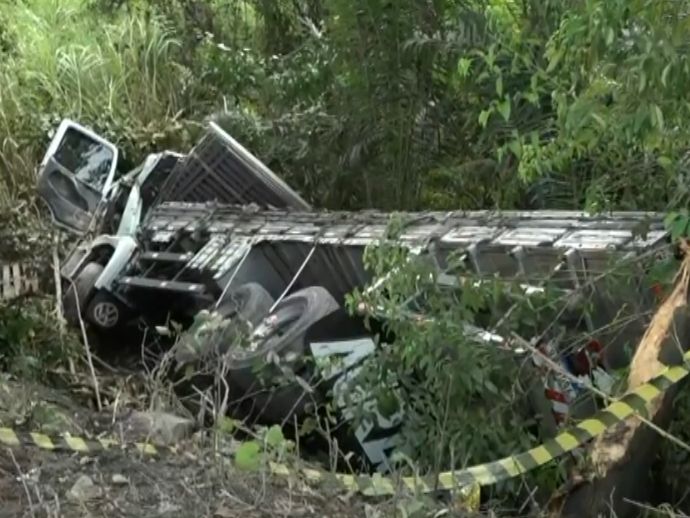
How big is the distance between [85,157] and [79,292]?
1.90 meters

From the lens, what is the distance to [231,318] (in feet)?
20.9

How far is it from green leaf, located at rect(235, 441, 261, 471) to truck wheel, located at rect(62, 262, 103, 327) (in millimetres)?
4270

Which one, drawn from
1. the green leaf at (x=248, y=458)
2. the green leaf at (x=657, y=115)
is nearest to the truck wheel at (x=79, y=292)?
the green leaf at (x=248, y=458)

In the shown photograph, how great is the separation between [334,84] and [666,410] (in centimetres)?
561

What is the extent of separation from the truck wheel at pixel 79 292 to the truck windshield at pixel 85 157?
140 cm

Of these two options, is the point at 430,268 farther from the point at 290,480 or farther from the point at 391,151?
the point at 391,151

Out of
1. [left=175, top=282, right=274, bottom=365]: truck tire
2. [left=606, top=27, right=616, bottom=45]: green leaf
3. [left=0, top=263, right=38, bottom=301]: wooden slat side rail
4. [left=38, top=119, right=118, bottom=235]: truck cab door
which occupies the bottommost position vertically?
[left=0, top=263, right=38, bottom=301]: wooden slat side rail

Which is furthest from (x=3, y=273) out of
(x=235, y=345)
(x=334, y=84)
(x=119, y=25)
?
(x=119, y=25)

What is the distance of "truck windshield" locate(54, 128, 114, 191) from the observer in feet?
31.2

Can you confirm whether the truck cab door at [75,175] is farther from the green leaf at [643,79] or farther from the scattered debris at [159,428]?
the green leaf at [643,79]

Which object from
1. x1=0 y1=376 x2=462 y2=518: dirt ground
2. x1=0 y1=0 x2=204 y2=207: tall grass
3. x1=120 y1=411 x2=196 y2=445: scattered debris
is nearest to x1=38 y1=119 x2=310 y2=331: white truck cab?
x1=0 y1=0 x2=204 y2=207: tall grass

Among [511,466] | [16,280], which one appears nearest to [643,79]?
[511,466]

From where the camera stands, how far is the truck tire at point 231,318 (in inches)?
214

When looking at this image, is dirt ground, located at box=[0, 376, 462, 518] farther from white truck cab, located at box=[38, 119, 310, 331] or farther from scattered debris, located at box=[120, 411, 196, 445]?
white truck cab, located at box=[38, 119, 310, 331]
